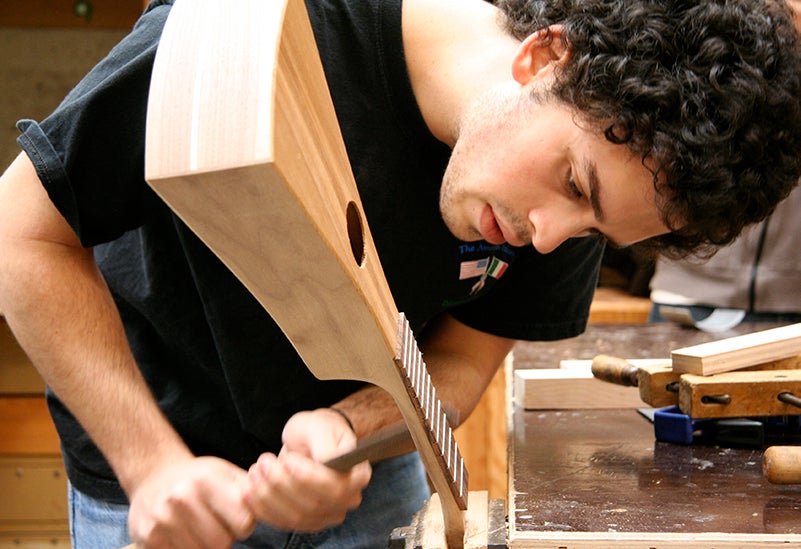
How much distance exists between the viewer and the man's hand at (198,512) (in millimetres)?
879

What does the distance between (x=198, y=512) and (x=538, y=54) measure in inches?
27.7

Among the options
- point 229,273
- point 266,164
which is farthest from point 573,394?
point 266,164

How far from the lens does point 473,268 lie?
4.30 feet

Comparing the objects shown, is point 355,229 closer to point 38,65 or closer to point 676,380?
point 676,380

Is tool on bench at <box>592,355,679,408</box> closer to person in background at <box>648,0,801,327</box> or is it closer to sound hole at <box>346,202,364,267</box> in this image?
sound hole at <box>346,202,364,267</box>

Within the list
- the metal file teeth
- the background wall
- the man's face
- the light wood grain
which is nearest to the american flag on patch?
the man's face

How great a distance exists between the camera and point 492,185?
1.10m

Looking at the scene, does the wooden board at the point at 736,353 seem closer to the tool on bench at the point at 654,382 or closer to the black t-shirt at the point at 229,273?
the tool on bench at the point at 654,382

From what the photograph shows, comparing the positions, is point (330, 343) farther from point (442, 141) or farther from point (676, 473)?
point (676, 473)

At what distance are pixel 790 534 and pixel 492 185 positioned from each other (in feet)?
1.68

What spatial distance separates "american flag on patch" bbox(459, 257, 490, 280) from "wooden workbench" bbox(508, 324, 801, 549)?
0.84ft

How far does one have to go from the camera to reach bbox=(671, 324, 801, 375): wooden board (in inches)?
50.1

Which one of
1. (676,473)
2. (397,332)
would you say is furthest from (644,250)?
(397,332)

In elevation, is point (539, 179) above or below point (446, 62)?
below
